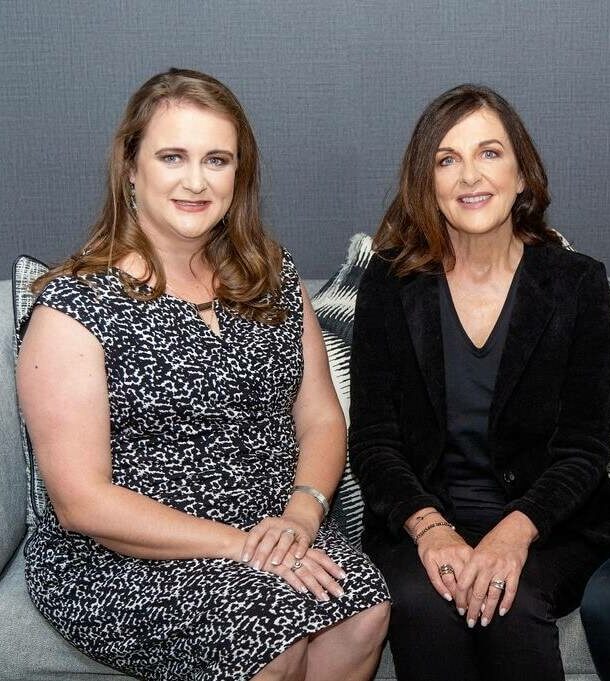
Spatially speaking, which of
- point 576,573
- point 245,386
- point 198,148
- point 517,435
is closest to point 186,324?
point 245,386

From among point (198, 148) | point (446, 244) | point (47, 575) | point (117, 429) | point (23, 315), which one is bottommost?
point (47, 575)

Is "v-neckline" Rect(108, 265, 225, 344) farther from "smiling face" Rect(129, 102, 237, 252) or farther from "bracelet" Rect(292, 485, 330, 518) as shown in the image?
"bracelet" Rect(292, 485, 330, 518)

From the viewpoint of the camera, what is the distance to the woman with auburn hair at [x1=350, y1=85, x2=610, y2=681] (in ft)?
6.56

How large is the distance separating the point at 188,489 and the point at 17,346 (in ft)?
1.51

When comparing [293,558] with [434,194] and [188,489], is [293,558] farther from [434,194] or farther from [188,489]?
[434,194]

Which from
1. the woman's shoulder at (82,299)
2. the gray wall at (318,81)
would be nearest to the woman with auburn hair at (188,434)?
the woman's shoulder at (82,299)

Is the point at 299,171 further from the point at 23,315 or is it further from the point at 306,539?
the point at 306,539

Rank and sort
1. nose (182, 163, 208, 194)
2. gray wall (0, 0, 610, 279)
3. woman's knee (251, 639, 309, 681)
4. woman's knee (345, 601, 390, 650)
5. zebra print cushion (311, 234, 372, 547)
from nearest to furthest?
1. woman's knee (251, 639, 309, 681)
2. woman's knee (345, 601, 390, 650)
3. nose (182, 163, 208, 194)
4. zebra print cushion (311, 234, 372, 547)
5. gray wall (0, 0, 610, 279)

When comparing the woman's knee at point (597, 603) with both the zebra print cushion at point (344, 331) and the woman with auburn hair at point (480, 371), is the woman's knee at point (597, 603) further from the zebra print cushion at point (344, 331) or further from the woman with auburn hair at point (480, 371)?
the zebra print cushion at point (344, 331)

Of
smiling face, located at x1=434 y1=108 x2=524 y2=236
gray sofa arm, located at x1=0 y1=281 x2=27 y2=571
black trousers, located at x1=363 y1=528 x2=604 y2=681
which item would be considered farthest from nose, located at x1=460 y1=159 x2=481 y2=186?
gray sofa arm, located at x1=0 y1=281 x2=27 y2=571

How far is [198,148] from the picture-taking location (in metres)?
1.95

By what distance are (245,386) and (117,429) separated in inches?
9.8

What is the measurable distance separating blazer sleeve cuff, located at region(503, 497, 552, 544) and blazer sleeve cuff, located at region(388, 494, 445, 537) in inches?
6.4

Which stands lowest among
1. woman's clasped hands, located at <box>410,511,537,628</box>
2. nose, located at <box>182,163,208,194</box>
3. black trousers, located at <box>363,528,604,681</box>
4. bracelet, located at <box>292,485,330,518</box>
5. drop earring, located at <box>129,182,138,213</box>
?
black trousers, located at <box>363,528,604,681</box>
